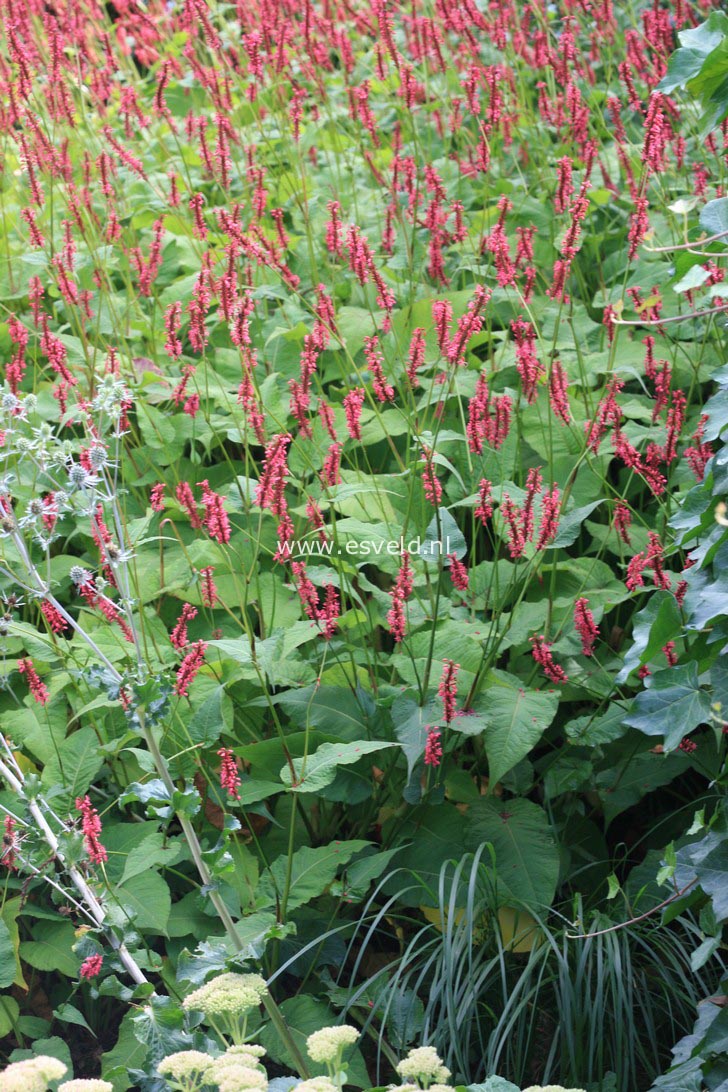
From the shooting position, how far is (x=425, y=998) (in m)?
2.22

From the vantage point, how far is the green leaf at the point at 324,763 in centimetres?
204

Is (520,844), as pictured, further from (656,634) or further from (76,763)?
(76,763)

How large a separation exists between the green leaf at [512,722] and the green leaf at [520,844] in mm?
119

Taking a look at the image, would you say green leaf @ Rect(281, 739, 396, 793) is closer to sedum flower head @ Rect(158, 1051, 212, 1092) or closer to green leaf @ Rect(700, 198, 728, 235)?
sedum flower head @ Rect(158, 1051, 212, 1092)

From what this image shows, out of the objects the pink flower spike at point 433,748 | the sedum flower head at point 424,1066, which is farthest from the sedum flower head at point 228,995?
the pink flower spike at point 433,748

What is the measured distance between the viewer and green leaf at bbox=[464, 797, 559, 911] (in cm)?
214

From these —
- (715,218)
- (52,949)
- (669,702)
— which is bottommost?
(52,949)

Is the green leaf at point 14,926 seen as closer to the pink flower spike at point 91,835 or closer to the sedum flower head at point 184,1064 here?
the pink flower spike at point 91,835

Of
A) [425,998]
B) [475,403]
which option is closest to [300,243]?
[475,403]

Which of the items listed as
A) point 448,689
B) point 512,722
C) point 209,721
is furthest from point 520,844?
point 209,721

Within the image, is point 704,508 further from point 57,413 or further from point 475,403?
point 57,413

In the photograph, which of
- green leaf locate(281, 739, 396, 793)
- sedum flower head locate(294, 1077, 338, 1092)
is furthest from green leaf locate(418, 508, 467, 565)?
sedum flower head locate(294, 1077, 338, 1092)

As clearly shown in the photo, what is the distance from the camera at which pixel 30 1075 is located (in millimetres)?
1293

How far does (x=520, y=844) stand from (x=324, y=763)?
424 mm
